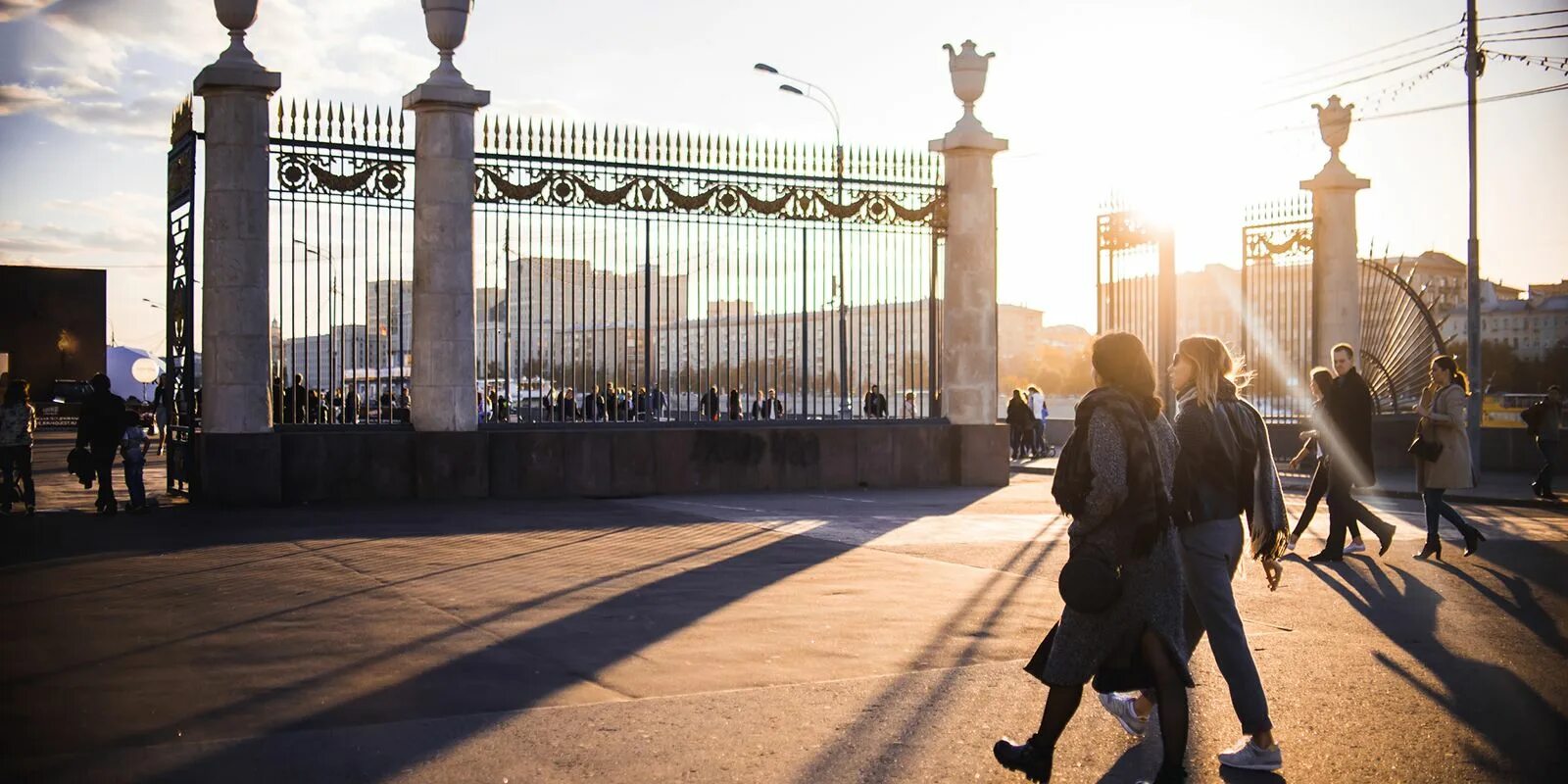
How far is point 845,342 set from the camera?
17.9 m

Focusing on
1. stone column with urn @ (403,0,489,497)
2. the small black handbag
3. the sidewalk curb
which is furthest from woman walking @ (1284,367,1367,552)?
stone column with urn @ (403,0,489,497)

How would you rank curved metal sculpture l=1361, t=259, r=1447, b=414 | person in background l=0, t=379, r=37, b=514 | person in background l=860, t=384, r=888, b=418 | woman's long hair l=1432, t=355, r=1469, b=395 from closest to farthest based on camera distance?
1. woman's long hair l=1432, t=355, r=1469, b=395
2. person in background l=0, t=379, r=37, b=514
3. person in background l=860, t=384, r=888, b=418
4. curved metal sculpture l=1361, t=259, r=1447, b=414

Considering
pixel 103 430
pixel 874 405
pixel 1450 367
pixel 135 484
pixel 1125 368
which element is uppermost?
pixel 1450 367

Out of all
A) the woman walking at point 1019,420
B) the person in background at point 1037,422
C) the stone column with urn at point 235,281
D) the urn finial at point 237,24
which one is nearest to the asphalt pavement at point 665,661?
the stone column with urn at point 235,281

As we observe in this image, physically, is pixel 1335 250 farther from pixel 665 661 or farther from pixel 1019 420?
pixel 665 661

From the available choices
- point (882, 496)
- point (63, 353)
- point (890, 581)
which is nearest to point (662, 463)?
point (882, 496)

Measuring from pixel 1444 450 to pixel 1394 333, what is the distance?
13.0 meters

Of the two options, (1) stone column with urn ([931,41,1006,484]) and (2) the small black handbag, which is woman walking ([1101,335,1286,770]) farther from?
(1) stone column with urn ([931,41,1006,484])

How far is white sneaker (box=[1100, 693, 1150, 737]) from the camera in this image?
18.9ft

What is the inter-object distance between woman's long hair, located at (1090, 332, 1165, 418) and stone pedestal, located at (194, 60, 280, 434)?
1129 cm

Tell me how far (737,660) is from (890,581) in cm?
285

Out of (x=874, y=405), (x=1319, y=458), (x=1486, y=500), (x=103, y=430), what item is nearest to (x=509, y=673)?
(x=1319, y=458)

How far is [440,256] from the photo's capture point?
15414 millimetres

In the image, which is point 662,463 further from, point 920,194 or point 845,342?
point 920,194
